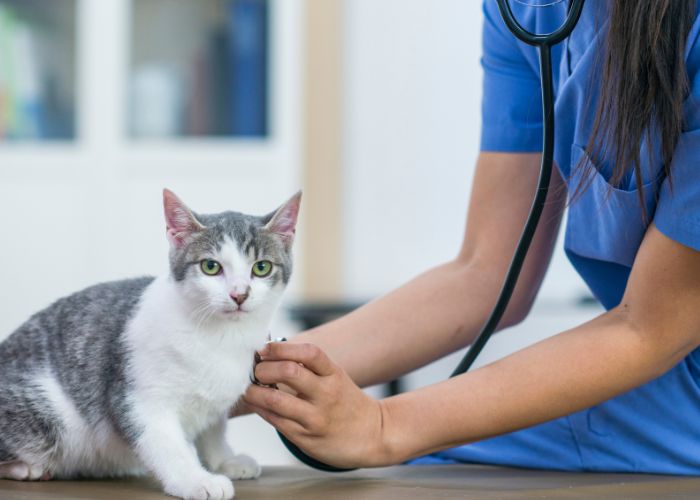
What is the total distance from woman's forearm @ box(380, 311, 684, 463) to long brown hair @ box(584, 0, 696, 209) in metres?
0.17

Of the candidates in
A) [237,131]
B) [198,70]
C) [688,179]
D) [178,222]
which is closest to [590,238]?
[688,179]

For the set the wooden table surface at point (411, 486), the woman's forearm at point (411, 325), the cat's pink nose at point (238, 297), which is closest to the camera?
the wooden table surface at point (411, 486)

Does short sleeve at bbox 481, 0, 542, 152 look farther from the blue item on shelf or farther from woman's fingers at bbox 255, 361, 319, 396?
the blue item on shelf

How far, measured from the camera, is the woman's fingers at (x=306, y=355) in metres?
0.88

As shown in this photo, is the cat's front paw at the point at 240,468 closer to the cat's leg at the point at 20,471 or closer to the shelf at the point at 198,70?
the cat's leg at the point at 20,471

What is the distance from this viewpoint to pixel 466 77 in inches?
117

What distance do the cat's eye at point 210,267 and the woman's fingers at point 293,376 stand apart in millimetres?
143

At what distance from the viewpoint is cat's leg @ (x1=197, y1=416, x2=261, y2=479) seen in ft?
3.35

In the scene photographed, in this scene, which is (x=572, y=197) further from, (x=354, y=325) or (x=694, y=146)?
(x=354, y=325)

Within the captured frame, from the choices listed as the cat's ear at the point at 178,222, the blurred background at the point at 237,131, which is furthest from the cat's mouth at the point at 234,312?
the blurred background at the point at 237,131

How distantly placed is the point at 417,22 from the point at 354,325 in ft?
6.96

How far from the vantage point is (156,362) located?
961 mm

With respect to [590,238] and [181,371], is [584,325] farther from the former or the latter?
[181,371]

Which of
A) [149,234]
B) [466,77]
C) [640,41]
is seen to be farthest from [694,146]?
[149,234]
